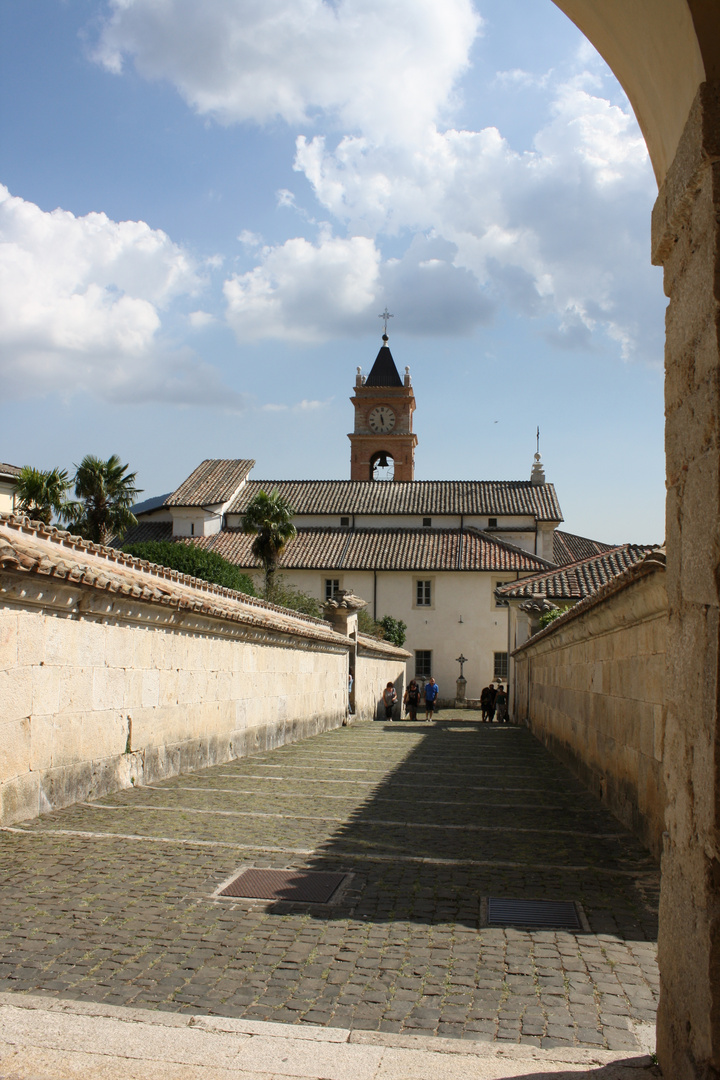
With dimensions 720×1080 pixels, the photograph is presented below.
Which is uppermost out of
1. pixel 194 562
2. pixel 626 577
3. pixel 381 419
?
pixel 381 419

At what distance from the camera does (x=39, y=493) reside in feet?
103


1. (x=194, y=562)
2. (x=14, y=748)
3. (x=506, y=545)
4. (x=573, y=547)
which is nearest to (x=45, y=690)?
(x=14, y=748)

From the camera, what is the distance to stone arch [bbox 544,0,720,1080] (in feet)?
8.49

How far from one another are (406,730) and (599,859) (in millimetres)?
15918

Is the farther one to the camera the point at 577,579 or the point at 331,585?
the point at 331,585

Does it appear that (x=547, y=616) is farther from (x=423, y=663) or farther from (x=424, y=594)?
(x=424, y=594)

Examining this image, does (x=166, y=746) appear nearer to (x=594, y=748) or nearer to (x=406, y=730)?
(x=594, y=748)

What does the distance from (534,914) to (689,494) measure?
118 inches

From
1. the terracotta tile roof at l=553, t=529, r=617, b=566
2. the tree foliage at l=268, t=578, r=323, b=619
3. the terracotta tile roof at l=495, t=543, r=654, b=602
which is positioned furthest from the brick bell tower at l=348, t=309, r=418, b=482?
the terracotta tile roof at l=495, t=543, r=654, b=602

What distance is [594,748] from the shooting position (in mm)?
9672

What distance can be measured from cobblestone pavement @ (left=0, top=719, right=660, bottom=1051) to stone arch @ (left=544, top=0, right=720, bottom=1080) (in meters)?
0.75

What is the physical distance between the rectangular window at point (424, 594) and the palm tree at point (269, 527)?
918 cm

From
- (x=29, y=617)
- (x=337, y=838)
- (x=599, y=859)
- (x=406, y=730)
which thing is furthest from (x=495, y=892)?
(x=406, y=730)

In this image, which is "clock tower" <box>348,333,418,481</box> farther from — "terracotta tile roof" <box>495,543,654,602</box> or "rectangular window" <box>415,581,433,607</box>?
"terracotta tile roof" <box>495,543,654,602</box>
